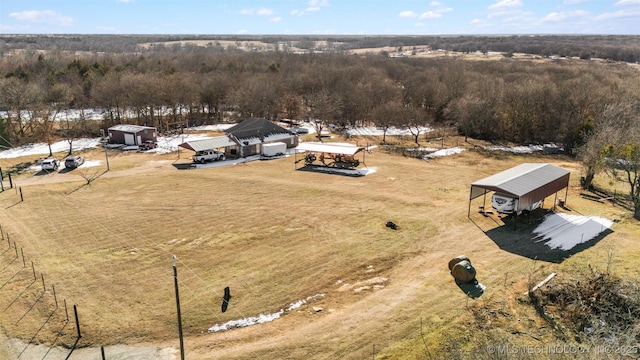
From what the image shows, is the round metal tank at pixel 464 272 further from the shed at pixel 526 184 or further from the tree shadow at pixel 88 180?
the tree shadow at pixel 88 180

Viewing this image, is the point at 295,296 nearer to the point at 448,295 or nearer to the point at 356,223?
the point at 448,295

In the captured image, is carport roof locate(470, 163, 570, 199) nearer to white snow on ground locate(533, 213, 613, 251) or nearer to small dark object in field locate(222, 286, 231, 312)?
white snow on ground locate(533, 213, 613, 251)

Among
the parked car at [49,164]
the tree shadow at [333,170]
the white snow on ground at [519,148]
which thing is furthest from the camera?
the white snow on ground at [519,148]

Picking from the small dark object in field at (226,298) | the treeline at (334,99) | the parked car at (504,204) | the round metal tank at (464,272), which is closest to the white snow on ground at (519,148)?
the treeline at (334,99)

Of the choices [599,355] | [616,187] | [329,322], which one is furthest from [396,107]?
[599,355]

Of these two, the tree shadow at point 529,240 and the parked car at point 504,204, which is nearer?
the tree shadow at point 529,240

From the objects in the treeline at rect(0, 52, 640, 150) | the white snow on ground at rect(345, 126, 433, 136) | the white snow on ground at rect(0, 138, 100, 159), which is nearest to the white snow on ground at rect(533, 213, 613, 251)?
the treeline at rect(0, 52, 640, 150)
